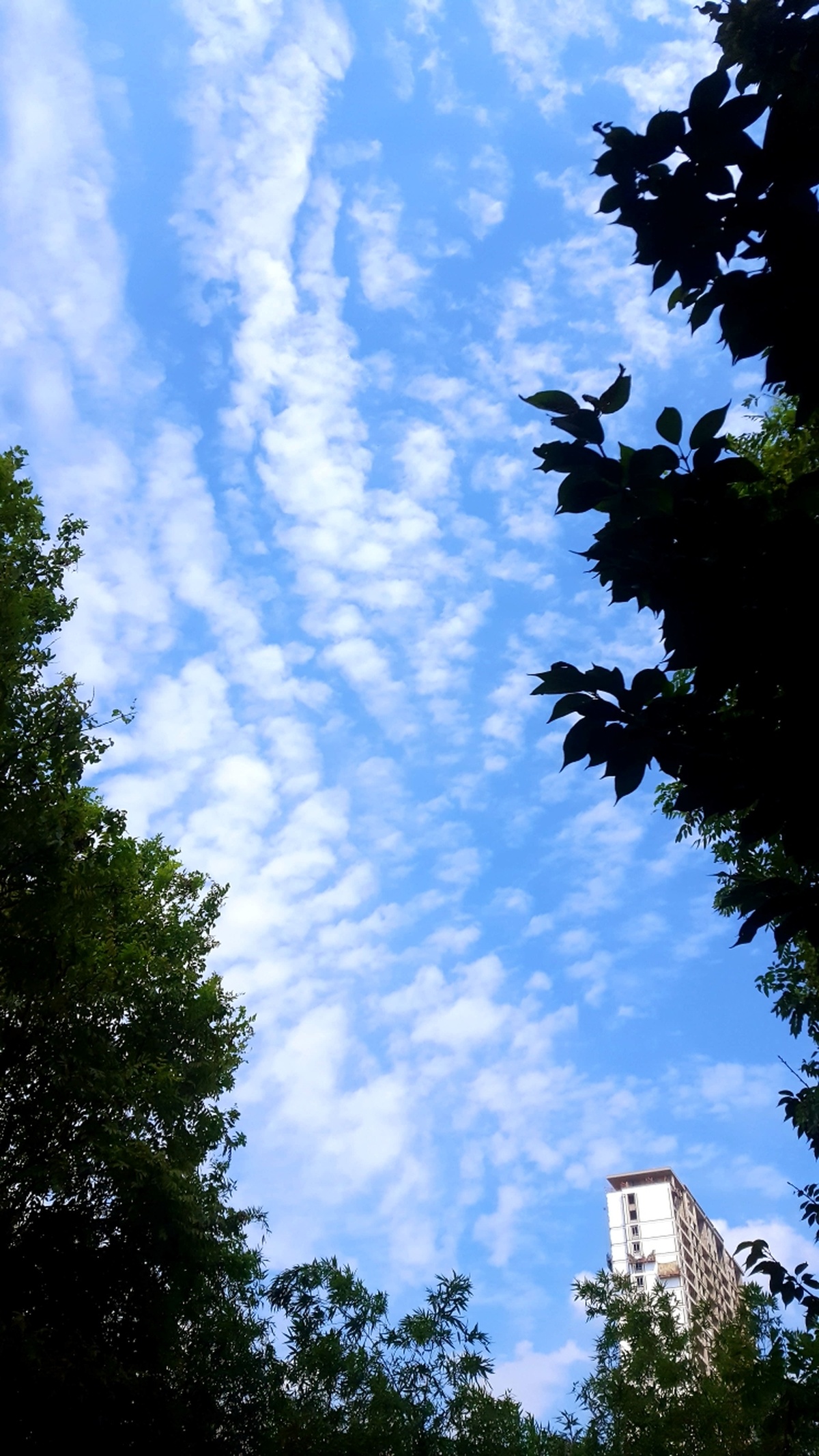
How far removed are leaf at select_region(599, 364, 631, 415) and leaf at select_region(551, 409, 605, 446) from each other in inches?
0.8

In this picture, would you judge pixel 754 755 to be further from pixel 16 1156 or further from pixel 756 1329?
pixel 756 1329

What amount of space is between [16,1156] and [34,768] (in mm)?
4550

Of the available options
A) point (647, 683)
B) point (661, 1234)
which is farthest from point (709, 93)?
point (661, 1234)

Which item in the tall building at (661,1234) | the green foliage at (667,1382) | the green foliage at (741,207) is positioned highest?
the tall building at (661,1234)

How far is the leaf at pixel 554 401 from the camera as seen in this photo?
5.01 feet

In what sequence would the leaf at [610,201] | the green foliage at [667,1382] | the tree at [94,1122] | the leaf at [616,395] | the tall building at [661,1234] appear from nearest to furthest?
1. the leaf at [616,395]
2. the leaf at [610,201]
3. the tree at [94,1122]
4. the green foliage at [667,1382]
5. the tall building at [661,1234]

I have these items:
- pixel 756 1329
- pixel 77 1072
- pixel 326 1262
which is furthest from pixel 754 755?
pixel 326 1262

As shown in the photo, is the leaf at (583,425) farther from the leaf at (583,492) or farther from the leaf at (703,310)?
the leaf at (703,310)

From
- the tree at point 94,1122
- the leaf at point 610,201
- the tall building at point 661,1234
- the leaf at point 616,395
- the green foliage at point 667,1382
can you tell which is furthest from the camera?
the tall building at point 661,1234

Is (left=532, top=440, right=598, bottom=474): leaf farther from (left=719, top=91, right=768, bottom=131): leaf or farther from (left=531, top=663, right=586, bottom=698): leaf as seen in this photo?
(left=719, top=91, right=768, bottom=131): leaf

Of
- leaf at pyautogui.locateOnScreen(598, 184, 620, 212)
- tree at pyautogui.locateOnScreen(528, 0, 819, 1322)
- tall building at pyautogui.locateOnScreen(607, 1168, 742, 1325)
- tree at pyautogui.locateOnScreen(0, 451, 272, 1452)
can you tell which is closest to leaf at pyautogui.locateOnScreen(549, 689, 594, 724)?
tree at pyautogui.locateOnScreen(528, 0, 819, 1322)

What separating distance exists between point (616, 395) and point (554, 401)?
101 millimetres

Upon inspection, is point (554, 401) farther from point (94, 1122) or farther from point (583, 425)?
point (94, 1122)

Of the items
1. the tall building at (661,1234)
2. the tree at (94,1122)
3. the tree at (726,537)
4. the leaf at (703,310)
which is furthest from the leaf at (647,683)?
the tall building at (661,1234)
